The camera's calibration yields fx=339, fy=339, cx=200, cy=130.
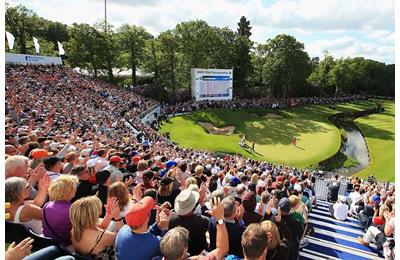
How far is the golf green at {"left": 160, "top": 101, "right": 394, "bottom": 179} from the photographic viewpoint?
36.2 meters

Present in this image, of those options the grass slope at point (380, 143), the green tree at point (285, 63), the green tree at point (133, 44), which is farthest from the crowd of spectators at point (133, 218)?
the green tree at point (285, 63)

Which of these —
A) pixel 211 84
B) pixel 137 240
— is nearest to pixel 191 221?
pixel 137 240

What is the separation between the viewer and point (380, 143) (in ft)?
150

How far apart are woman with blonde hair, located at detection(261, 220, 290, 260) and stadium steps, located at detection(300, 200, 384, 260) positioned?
3914mm

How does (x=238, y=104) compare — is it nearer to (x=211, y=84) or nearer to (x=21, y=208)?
(x=211, y=84)

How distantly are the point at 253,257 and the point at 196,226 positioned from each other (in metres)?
1.35

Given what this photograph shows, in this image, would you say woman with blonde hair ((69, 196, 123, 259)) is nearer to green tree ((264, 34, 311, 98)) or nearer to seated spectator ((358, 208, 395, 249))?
seated spectator ((358, 208, 395, 249))

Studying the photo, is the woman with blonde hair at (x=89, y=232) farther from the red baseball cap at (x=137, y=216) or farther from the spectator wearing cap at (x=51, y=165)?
the spectator wearing cap at (x=51, y=165)

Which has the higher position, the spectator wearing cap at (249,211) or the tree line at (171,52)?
the tree line at (171,52)

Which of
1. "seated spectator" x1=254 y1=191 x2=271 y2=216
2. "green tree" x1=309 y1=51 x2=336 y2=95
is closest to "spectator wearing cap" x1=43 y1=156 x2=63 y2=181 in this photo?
"seated spectator" x1=254 y1=191 x2=271 y2=216

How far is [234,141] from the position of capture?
3953 cm

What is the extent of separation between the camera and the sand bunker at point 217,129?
44.0 metres

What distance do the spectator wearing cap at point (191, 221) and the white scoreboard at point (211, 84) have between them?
46.4 metres

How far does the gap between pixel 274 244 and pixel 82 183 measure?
3.83 meters
